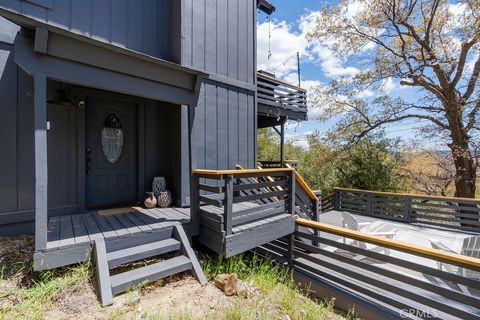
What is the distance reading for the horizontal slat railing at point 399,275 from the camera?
101 inches

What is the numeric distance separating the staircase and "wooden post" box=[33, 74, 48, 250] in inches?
19.7

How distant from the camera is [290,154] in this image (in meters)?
18.7

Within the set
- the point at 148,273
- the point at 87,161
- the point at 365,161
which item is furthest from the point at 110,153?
the point at 365,161

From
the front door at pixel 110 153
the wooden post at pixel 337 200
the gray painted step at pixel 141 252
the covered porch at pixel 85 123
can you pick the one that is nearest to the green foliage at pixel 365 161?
the wooden post at pixel 337 200

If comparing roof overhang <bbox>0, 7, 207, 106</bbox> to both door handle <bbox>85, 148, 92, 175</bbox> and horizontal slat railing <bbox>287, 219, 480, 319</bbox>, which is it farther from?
horizontal slat railing <bbox>287, 219, 480, 319</bbox>

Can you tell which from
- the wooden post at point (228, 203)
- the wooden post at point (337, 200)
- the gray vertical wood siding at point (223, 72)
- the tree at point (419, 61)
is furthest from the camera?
the wooden post at point (337, 200)

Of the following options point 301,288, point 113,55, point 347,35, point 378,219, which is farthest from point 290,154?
point 113,55

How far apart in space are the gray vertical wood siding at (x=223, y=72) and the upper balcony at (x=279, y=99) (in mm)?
1119

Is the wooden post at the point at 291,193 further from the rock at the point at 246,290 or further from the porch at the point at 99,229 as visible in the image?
the porch at the point at 99,229

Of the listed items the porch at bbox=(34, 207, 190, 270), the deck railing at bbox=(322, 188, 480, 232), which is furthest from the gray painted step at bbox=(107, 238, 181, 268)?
the deck railing at bbox=(322, 188, 480, 232)

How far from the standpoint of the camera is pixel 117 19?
12.9 ft

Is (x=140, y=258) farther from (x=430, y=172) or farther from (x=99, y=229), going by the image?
(x=430, y=172)

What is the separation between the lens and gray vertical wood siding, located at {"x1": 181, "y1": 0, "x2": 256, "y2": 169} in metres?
4.55

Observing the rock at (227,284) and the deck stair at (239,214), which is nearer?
the rock at (227,284)
